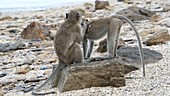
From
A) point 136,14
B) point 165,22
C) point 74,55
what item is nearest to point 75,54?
point 74,55

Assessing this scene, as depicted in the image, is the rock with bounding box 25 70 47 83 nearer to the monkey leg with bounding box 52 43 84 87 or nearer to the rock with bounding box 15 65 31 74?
the rock with bounding box 15 65 31 74

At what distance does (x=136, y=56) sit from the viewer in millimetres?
8062

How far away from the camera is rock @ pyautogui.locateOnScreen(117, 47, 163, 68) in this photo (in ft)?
25.4

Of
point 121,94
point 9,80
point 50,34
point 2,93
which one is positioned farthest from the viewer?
point 50,34

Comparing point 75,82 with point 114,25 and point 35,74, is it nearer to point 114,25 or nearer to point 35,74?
point 114,25

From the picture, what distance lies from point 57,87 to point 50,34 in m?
6.25

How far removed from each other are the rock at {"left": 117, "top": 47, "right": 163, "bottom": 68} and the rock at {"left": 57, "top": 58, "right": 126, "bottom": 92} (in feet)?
2.94

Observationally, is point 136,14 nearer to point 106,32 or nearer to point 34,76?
point 34,76

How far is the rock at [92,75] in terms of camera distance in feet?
22.1

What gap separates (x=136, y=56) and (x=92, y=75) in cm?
157

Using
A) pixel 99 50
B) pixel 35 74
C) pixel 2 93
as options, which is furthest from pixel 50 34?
pixel 2 93

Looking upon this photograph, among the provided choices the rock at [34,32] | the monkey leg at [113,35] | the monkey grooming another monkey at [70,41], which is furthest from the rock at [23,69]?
the rock at [34,32]

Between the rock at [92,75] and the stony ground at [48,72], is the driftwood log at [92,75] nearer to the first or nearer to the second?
the rock at [92,75]

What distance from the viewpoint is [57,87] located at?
23.5ft
